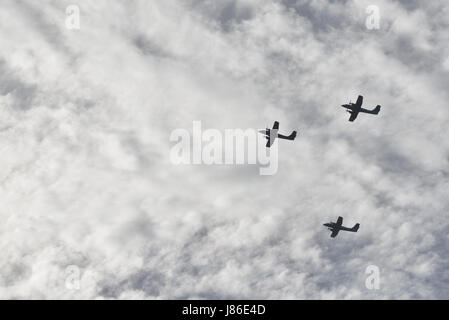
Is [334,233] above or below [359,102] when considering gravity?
below

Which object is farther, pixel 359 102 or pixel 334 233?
pixel 334 233

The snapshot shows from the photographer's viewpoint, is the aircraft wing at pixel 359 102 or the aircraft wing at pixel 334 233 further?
the aircraft wing at pixel 334 233

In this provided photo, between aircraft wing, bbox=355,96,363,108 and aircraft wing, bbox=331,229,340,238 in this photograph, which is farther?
aircraft wing, bbox=331,229,340,238

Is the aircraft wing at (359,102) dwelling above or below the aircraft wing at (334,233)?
above

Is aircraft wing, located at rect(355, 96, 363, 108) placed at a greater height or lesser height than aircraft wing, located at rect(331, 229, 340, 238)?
greater
